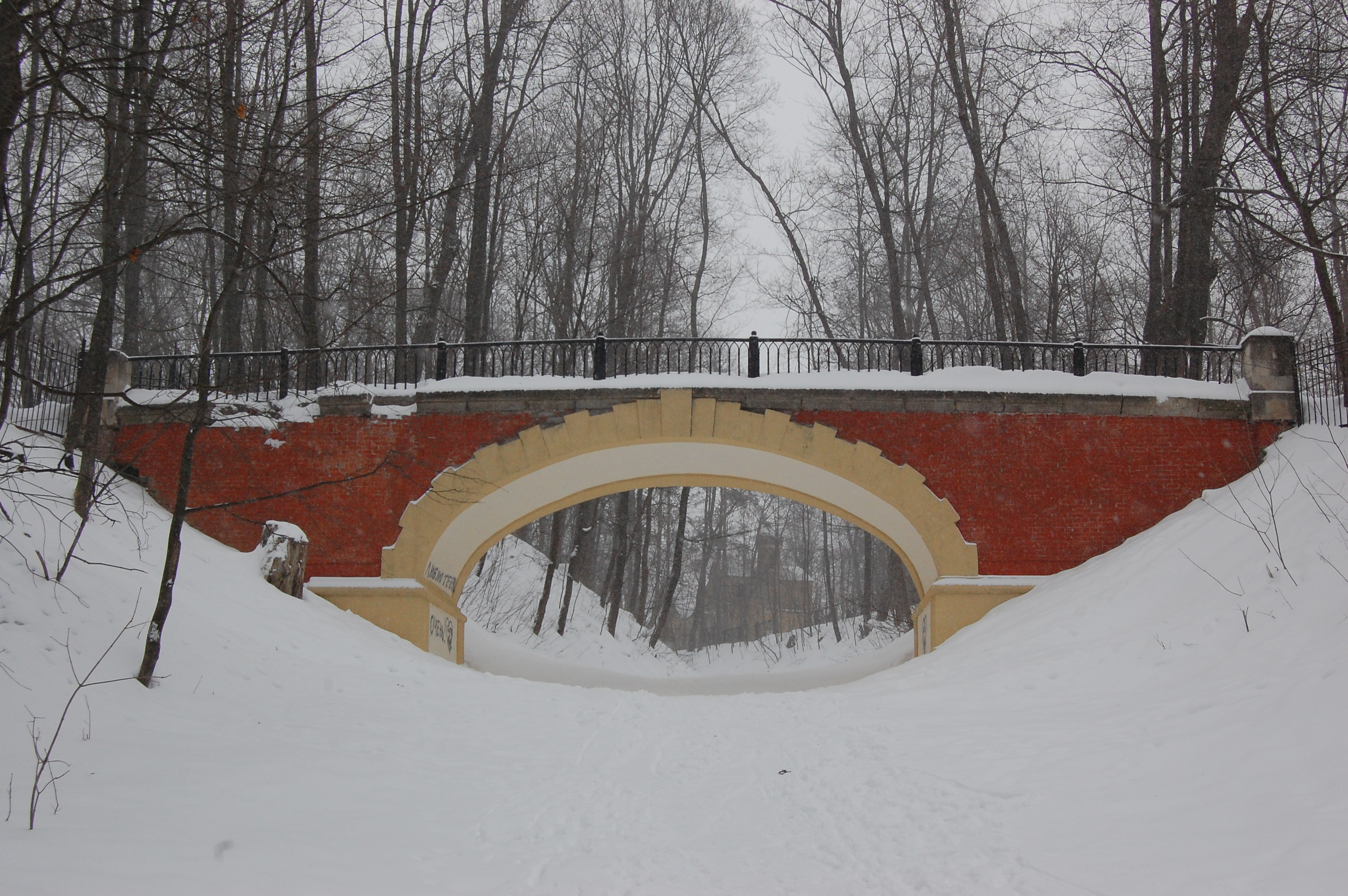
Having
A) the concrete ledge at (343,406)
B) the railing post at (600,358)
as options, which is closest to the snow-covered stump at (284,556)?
the concrete ledge at (343,406)

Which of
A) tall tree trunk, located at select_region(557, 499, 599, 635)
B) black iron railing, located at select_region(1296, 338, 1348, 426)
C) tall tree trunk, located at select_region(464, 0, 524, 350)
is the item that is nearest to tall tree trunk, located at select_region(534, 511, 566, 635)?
tall tree trunk, located at select_region(557, 499, 599, 635)

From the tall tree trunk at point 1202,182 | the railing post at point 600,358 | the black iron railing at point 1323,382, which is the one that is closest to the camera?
the black iron railing at point 1323,382

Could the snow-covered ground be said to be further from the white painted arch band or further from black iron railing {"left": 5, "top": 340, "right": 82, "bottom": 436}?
black iron railing {"left": 5, "top": 340, "right": 82, "bottom": 436}

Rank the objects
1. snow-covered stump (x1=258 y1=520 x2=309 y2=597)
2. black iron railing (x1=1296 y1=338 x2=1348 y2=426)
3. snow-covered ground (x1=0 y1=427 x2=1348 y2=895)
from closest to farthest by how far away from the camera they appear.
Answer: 1. snow-covered ground (x1=0 y1=427 x2=1348 y2=895)
2. snow-covered stump (x1=258 y1=520 x2=309 y2=597)
3. black iron railing (x1=1296 y1=338 x2=1348 y2=426)

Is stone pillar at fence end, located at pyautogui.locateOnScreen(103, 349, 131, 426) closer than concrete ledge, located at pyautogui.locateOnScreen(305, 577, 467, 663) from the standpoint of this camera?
No

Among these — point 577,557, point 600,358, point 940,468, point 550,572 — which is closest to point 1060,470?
point 940,468

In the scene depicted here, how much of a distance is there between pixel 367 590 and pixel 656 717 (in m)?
4.58

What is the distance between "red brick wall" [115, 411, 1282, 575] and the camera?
1074cm

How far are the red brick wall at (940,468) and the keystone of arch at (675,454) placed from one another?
0.64 feet

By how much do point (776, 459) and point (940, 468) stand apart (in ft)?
6.34

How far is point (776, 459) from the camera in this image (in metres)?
11.6

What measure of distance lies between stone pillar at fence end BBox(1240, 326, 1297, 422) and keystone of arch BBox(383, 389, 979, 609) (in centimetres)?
354

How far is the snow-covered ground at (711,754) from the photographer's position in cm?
377

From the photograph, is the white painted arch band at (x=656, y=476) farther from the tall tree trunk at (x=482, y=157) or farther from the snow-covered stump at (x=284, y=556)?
the tall tree trunk at (x=482, y=157)
